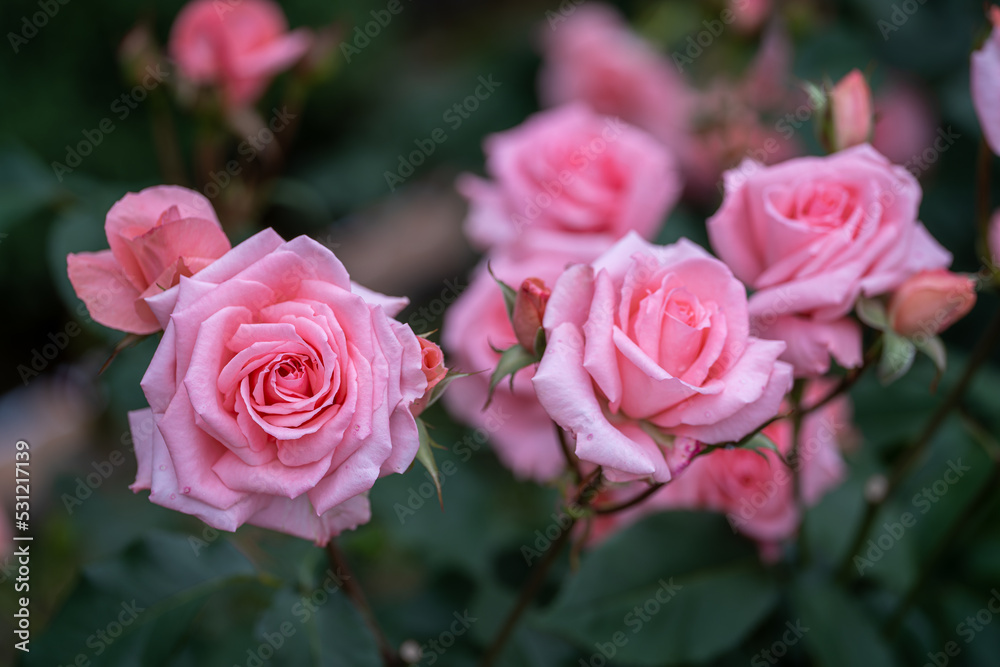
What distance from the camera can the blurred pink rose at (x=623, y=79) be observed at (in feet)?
5.32

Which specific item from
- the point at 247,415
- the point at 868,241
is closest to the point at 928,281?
the point at 868,241

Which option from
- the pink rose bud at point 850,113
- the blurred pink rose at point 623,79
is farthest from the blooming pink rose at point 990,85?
the blurred pink rose at point 623,79

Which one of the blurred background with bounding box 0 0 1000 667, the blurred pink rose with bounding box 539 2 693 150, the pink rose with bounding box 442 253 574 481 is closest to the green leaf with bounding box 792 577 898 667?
the blurred background with bounding box 0 0 1000 667

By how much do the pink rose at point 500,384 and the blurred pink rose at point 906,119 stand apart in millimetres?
1156

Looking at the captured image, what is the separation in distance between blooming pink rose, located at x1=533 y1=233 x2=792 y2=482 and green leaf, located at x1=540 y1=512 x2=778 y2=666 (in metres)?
0.28

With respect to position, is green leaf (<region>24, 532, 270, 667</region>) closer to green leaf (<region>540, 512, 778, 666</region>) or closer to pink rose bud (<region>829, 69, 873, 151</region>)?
green leaf (<region>540, 512, 778, 666</region>)

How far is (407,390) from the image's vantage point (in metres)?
0.47

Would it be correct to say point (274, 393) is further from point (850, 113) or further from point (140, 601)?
point (850, 113)

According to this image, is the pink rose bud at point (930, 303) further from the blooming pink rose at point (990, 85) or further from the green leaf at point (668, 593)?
the green leaf at point (668, 593)

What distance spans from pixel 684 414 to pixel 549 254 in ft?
1.03

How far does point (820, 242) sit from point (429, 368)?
32cm

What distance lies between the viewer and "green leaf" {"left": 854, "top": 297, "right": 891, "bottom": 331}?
1.90 ft

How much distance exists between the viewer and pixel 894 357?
1.86 feet

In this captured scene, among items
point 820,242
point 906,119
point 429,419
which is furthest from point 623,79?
point 820,242
